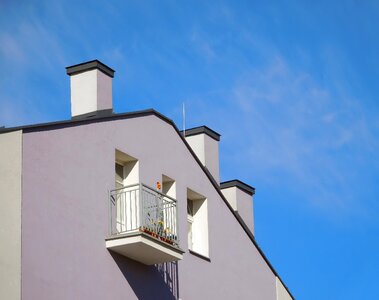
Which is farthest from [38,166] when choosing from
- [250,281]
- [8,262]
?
[250,281]

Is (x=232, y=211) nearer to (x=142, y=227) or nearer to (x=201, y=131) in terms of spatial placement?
(x=201, y=131)

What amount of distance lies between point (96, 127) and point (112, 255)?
9.51 ft

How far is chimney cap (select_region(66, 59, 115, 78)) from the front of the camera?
31.7 meters

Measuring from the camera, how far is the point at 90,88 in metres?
31.7

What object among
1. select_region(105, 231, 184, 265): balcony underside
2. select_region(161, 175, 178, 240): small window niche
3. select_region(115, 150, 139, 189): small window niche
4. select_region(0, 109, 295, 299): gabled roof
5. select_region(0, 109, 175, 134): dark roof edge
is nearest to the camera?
select_region(0, 109, 175, 134): dark roof edge

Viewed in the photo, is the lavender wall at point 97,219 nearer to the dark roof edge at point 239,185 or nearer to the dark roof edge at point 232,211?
the dark roof edge at point 232,211

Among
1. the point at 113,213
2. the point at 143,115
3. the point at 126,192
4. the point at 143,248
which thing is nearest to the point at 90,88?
the point at 143,115

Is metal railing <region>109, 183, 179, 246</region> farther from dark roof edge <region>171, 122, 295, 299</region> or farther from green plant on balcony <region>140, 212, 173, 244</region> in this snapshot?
dark roof edge <region>171, 122, 295, 299</region>

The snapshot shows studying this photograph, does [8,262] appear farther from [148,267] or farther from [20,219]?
[148,267]

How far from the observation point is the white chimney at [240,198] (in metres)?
38.2

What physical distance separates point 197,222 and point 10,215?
8.90 m

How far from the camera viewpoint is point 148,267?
1215 inches

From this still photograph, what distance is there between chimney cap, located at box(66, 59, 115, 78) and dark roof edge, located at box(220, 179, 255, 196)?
7.44 m

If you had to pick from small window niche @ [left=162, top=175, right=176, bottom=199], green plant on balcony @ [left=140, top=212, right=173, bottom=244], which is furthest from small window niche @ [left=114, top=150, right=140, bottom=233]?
small window niche @ [left=162, top=175, right=176, bottom=199]
